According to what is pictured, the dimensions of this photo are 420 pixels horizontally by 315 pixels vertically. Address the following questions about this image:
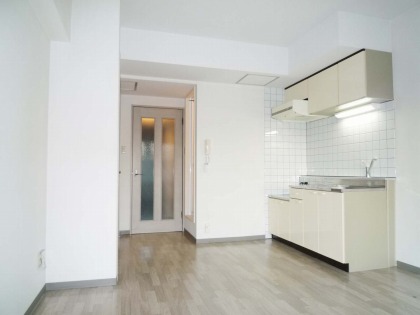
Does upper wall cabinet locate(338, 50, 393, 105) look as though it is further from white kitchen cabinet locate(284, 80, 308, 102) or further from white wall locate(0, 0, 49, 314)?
white wall locate(0, 0, 49, 314)

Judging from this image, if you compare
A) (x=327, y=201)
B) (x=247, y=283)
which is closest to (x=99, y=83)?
(x=247, y=283)

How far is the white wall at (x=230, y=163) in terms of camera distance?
14.2 ft

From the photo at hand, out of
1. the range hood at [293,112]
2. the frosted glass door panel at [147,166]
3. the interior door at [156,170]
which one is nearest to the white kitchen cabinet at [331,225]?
the range hood at [293,112]

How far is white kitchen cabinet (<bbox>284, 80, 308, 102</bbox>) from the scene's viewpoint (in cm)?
414

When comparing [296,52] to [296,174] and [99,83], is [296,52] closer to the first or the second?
[296,174]

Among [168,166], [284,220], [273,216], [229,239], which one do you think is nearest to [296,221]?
[284,220]

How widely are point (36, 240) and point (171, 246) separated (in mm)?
2090

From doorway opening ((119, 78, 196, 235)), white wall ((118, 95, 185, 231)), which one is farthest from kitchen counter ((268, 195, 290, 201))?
white wall ((118, 95, 185, 231))

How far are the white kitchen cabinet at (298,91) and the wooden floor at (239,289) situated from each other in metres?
Result: 2.16

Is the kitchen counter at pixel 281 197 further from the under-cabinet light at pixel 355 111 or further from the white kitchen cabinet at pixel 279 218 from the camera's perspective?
the under-cabinet light at pixel 355 111

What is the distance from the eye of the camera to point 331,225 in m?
3.20

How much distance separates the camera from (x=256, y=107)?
15.1 feet

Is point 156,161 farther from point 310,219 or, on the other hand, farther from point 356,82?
point 356,82

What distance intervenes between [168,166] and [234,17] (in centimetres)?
282
